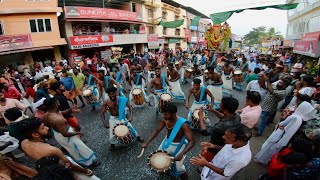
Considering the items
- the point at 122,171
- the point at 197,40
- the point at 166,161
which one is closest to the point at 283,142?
the point at 166,161

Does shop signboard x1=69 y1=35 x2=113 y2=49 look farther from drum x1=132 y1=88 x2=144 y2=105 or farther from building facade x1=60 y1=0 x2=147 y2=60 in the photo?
drum x1=132 y1=88 x2=144 y2=105

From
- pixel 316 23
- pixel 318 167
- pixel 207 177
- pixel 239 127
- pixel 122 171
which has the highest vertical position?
pixel 316 23

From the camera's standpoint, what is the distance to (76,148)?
4.14m

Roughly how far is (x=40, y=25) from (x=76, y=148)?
17160 mm

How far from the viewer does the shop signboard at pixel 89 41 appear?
19.0 m

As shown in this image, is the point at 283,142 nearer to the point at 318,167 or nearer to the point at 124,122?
the point at 318,167

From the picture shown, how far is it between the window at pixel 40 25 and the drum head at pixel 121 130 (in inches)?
662

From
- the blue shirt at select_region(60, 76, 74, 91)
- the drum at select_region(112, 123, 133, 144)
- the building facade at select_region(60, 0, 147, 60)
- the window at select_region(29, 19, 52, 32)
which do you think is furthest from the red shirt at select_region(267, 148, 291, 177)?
the window at select_region(29, 19, 52, 32)

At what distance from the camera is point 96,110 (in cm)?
805

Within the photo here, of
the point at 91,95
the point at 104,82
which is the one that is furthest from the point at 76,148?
the point at 91,95

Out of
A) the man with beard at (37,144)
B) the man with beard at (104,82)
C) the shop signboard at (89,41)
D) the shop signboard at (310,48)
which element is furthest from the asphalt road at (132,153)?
the shop signboard at (89,41)

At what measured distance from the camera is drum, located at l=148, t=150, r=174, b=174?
310 cm

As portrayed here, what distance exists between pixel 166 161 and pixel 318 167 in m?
2.07

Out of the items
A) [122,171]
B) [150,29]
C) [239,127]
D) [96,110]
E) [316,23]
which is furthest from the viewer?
[150,29]
